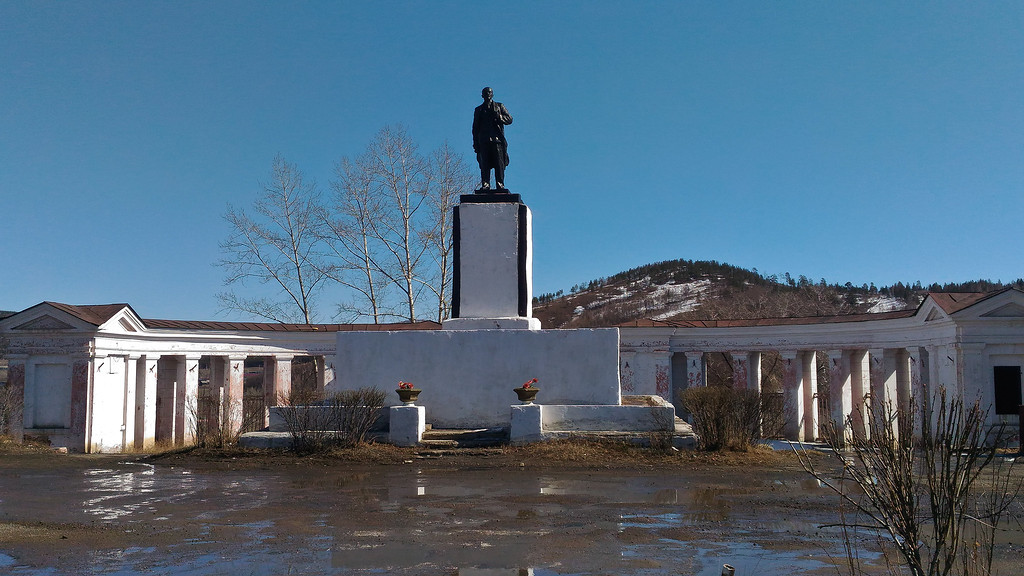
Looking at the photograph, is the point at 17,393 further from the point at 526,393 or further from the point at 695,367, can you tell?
the point at 695,367

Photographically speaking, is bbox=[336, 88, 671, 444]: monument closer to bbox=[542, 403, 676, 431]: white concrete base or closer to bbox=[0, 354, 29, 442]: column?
bbox=[542, 403, 676, 431]: white concrete base

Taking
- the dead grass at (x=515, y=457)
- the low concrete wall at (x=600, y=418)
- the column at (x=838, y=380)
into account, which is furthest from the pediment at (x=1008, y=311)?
the low concrete wall at (x=600, y=418)

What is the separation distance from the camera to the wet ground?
22.2 ft

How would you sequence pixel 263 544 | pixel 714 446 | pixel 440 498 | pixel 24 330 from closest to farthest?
pixel 263 544 < pixel 440 498 < pixel 714 446 < pixel 24 330

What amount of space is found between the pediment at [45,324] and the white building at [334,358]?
1.0 inches

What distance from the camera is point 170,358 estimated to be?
25.4 m

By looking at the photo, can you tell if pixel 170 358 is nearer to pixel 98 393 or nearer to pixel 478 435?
pixel 98 393

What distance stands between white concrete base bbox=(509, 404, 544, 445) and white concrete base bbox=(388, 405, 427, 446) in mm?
A: 1629

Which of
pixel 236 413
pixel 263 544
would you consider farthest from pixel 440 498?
pixel 236 413

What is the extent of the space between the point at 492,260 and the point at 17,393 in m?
13.0

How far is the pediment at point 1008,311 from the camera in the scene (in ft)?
64.8

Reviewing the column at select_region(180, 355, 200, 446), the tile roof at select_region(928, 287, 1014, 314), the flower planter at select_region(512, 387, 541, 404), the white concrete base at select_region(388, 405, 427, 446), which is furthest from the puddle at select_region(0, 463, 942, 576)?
the column at select_region(180, 355, 200, 446)

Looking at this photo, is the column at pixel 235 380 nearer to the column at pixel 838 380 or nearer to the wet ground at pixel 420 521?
the wet ground at pixel 420 521

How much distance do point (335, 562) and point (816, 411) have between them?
927 inches
